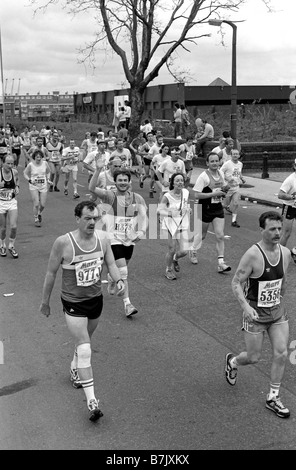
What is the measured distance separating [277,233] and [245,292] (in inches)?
23.1

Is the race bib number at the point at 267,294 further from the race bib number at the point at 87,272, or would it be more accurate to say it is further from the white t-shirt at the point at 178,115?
the white t-shirt at the point at 178,115

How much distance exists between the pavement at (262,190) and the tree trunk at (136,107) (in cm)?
691

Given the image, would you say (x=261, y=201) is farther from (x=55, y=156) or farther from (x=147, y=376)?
(x=147, y=376)

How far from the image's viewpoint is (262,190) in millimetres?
18766

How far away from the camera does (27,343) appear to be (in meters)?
6.84

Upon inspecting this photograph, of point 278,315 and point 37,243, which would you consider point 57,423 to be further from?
point 37,243

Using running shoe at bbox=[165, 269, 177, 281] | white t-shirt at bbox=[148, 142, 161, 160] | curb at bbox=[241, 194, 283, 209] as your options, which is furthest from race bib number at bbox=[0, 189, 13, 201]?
white t-shirt at bbox=[148, 142, 161, 160]

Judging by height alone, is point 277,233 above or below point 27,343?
above

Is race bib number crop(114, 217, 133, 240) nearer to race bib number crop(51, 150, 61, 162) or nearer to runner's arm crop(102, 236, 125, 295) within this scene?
runner's arm crop(102, 236, 125, 295)

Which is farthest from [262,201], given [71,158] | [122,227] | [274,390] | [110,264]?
[274,390]

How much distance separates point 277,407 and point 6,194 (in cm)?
696

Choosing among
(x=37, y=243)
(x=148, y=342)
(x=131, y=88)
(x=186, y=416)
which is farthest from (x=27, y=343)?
(x=131, y=88)

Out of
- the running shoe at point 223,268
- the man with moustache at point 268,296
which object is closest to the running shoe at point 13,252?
the running shoe at point 223,268

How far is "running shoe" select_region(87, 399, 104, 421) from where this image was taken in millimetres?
4992
